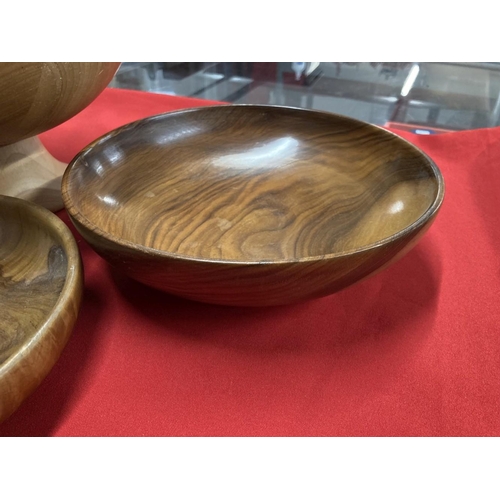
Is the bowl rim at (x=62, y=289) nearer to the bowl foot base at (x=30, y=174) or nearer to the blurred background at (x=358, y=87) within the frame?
the bowl foot base at (x=30, y=174)

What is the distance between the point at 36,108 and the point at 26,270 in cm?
16

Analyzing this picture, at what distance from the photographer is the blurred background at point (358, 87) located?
92 centimetres

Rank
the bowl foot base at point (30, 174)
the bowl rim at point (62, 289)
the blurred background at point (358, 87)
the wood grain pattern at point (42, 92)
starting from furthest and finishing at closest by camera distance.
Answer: the blurred background at point (358, 87) → the bowl foot base at point (30, 174) → the wood grain pattern at point (42, 92) → the bowl rim at point (62, 289)

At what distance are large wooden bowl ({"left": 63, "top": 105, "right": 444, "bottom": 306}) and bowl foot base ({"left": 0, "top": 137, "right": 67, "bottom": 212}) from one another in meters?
0.13

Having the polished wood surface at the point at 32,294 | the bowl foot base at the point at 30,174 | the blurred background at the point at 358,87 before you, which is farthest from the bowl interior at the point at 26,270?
A: the blurred background at the point at 358,87

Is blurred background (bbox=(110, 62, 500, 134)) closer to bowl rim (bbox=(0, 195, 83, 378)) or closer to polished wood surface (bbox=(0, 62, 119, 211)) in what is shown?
polished wood surface (bbox=(0, 62, 119, 211))

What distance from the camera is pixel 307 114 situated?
64 centimetres

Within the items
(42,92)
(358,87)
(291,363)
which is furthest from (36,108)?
(358,87)

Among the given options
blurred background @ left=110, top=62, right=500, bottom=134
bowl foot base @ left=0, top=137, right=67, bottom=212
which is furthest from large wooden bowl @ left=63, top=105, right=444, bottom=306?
blurred background @ left=110, top=62, right=500, bottom=134

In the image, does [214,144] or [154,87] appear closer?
[214,144]

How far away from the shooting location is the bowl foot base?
600 millimetres

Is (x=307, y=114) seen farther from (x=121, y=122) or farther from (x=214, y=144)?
(x=121, y=122)

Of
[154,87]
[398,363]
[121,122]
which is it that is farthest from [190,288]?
[154,87]

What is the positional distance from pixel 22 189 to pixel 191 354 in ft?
1.11
